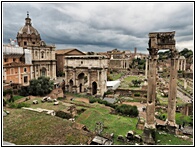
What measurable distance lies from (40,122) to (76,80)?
17.7 meters

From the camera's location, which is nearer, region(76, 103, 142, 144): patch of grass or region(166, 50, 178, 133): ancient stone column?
region(166, 50, 178, 133): ancient stone column

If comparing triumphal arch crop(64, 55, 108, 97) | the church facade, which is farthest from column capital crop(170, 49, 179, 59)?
the church facade

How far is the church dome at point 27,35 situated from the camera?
1411 inches

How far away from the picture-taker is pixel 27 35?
35.9 meters

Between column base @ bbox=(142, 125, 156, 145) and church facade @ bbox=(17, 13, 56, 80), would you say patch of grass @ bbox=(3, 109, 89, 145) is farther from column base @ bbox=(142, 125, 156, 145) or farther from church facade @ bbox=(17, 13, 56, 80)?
church facade @ bbox=(17, 13, 56, 80)

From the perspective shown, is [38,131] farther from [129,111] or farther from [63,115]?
[129,111]

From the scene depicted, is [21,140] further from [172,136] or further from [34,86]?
[34,86]

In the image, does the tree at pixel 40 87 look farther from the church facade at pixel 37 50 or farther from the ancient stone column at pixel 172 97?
the ancient stone column at pixel 172 97

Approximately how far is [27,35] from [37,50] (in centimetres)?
772

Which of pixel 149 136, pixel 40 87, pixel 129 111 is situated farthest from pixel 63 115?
pixel 40 87

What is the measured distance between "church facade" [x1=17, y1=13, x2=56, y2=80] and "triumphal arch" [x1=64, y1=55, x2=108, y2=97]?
8001mm

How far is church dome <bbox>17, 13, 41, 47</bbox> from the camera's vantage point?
35.8m

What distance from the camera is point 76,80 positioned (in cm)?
2886

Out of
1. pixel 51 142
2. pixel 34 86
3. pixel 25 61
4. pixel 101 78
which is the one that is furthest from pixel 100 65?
pixel 51 142
